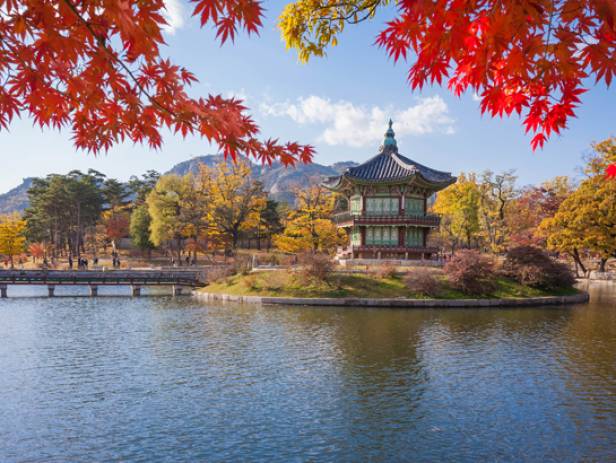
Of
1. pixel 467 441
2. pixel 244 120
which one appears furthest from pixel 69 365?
pixel 244 120

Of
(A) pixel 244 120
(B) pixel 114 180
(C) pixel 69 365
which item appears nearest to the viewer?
(A) pixel 244 120

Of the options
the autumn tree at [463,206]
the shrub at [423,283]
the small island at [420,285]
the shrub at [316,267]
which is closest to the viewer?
the small island at [420,285]

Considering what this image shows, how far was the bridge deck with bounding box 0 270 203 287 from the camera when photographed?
125 ft

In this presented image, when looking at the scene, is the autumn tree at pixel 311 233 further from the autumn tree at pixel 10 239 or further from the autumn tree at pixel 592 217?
the autumn tree at pixel 10 239

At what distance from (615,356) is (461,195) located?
46.4 meters

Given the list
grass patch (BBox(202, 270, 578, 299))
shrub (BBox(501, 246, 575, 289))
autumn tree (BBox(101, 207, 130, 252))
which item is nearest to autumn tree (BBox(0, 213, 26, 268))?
autumn tree (BBox(101, 207, 130, 252))

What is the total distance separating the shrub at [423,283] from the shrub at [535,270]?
698 cm

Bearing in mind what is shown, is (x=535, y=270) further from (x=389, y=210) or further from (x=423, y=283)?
(x=389, y=210)

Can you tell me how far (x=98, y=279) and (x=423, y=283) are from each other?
2687 cm

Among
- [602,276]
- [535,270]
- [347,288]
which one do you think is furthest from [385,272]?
[602,276]

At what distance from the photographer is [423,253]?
42.2 m

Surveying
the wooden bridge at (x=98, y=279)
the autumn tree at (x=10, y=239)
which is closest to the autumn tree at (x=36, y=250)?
the autumn tree at (x=10, y=239)

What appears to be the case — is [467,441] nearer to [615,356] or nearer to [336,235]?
[615,356]

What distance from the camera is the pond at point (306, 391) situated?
8883 mm
